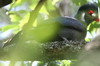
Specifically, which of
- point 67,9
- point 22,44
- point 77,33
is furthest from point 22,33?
point 67,9

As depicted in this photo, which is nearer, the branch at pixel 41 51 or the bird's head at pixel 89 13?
the branch at pixel 41 51

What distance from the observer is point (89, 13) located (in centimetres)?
212

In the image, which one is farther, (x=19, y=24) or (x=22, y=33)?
(x=19, y=24)

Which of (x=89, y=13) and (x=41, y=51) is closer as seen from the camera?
(x=41, y=51)

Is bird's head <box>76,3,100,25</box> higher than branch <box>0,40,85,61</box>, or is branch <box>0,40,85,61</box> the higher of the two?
bird's head <box>76,3,100,25</box>

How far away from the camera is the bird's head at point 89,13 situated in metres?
1.94

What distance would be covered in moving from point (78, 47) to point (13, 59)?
31 cm

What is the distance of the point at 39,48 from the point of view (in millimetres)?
1147

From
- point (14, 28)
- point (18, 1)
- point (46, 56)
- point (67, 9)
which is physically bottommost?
point (46, 56)

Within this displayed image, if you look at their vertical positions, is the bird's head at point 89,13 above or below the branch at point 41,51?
above

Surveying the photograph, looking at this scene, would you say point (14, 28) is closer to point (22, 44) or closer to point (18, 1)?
point (18, 1)

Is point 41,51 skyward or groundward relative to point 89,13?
groundward

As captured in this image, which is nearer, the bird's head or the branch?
the branch

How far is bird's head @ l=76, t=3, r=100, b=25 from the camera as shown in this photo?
1.94m
